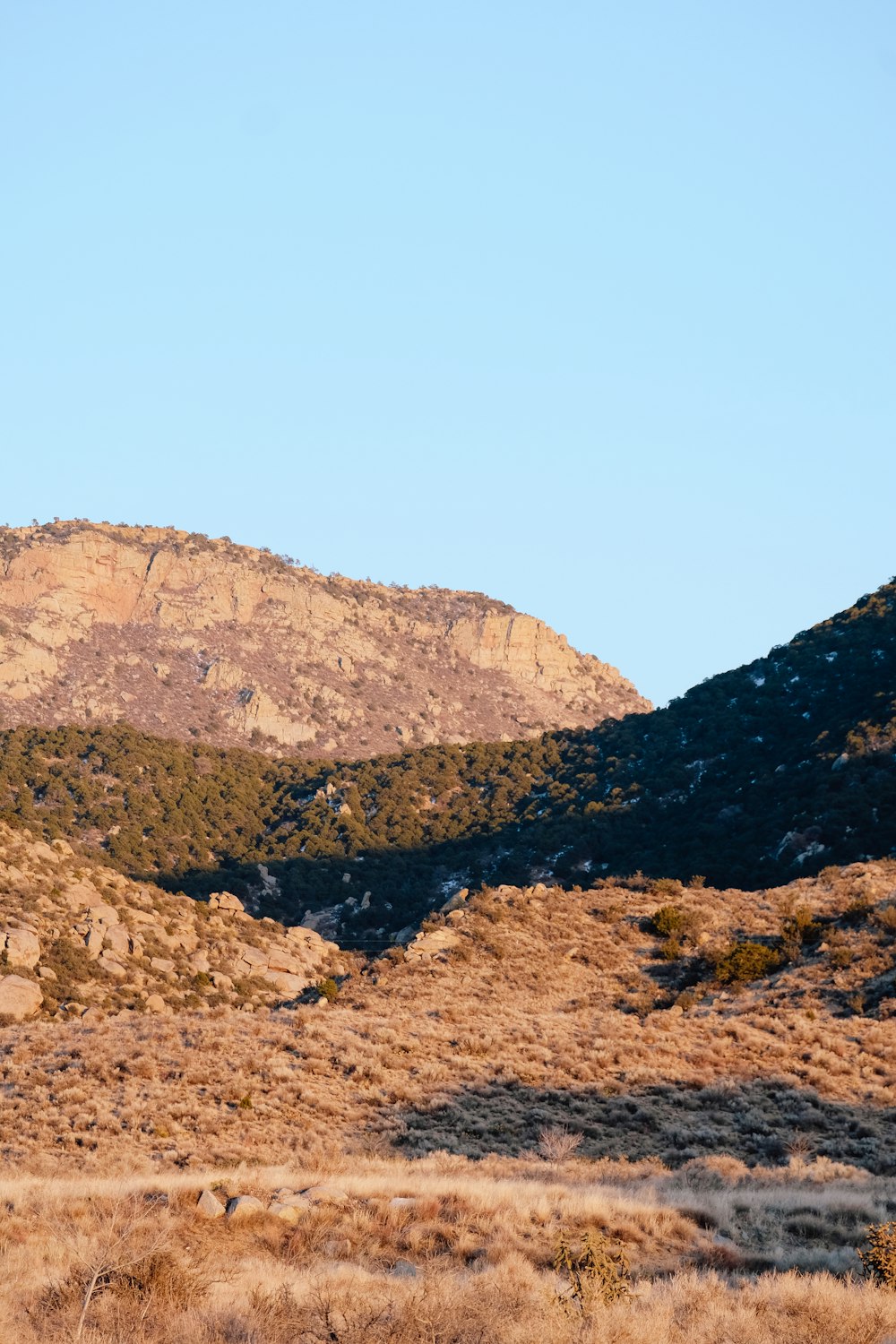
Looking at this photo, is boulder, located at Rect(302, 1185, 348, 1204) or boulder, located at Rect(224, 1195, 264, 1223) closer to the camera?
boulder, located at Rect(224, 1195, 264, 1223)

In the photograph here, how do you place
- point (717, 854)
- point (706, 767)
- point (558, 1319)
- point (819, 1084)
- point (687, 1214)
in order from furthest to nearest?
point (706, 767)
point (717, 854)
point (819, 1084)
point (687, 1214)
point (558, 1319)

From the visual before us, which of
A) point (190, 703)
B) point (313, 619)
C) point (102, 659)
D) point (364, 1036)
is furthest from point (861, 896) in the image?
point (313, 619)

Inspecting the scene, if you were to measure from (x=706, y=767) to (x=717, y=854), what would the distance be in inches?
573

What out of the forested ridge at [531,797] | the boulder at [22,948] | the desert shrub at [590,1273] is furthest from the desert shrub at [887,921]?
the boulder at [22,948]

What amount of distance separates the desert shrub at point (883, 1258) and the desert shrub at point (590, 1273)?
262 cm

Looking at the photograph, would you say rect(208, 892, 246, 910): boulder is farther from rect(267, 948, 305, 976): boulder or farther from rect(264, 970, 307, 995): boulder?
rect(264, 970, 307, 995): boulder

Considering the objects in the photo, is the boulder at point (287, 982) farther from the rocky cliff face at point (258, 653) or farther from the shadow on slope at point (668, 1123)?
the rocky cliff face at point (258, 653)

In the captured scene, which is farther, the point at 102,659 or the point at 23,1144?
the point at 102,659

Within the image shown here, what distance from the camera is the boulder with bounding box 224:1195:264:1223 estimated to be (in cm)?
1413

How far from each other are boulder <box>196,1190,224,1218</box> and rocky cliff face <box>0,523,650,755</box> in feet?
302

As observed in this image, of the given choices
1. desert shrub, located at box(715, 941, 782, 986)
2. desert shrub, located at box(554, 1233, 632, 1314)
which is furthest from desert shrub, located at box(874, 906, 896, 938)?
desert shrub, located at box(554, 1233, 632, 1314)

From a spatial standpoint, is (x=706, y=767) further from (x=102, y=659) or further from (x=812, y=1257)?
(x=102, y=659)

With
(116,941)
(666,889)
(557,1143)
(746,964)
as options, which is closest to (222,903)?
(116,941)

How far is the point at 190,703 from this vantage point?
376 ft
